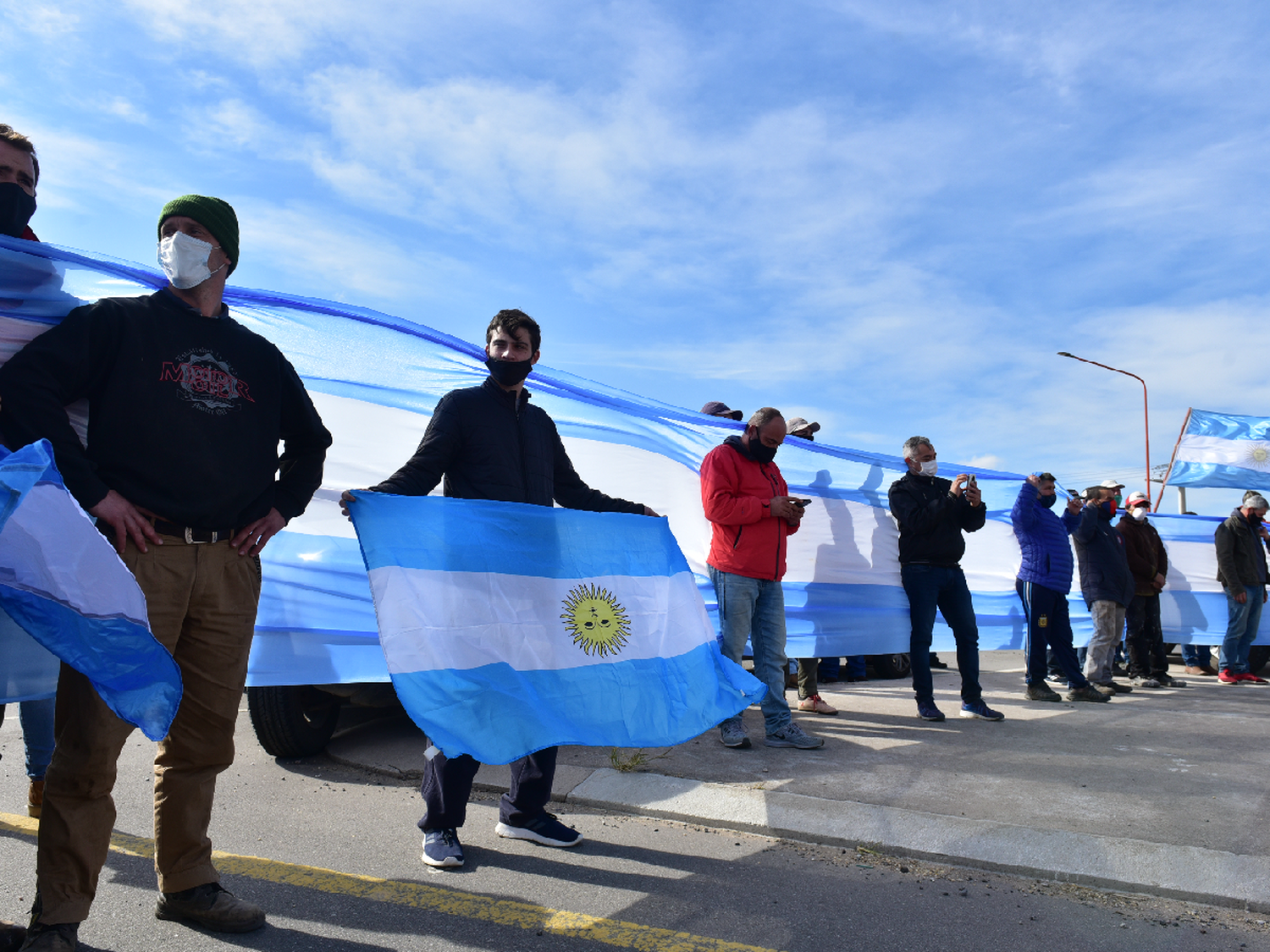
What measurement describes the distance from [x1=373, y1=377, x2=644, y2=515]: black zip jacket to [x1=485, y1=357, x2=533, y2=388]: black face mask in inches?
1.3

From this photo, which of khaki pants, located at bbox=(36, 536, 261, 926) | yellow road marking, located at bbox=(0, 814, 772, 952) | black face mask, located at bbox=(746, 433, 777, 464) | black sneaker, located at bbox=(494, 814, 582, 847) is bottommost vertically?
yellow road marking, located at bbox=(0, 814, 772, 952)

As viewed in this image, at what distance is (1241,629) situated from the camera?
9.84 meters

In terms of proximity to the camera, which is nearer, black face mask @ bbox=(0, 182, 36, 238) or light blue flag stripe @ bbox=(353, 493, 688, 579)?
black face mask @ bbox=(0, 182, 36, 238)

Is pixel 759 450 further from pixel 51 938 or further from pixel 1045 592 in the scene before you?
pixel 51 938

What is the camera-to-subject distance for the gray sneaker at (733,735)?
5270 mm

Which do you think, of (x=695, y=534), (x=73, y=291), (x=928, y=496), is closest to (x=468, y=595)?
(x=73, y=291)

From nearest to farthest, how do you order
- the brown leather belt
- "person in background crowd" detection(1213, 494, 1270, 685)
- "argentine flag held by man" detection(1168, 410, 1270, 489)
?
the brown leather belt → "person in background crowd" detection(1213, 494, 1270, 685) → "argentine flag held by man" detection(1168, 410, 1270, 489)

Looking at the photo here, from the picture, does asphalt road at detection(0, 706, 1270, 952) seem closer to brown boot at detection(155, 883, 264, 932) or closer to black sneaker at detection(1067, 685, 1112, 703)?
brown boot at detection(155, 883, 264, 932)

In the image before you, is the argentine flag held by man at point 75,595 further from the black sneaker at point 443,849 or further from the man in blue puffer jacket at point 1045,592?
the man in blue puffer jacket at point 1045,592

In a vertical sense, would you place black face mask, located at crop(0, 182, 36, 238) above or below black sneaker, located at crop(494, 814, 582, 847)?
above

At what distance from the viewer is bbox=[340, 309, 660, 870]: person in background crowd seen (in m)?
3.45

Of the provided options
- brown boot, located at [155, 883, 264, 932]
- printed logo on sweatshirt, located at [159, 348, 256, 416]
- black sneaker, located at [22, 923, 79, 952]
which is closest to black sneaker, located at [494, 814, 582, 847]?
brown boot, located at [155, 883, 264, 932]

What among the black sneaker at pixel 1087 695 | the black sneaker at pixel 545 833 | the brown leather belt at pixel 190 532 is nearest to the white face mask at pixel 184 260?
the brown leather belt at pixel 190 532

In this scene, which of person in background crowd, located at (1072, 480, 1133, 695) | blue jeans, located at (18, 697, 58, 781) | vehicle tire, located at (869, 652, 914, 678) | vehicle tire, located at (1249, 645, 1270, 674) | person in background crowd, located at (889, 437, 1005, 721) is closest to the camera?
blue jeans, located at (18, 697, 58, 781)
